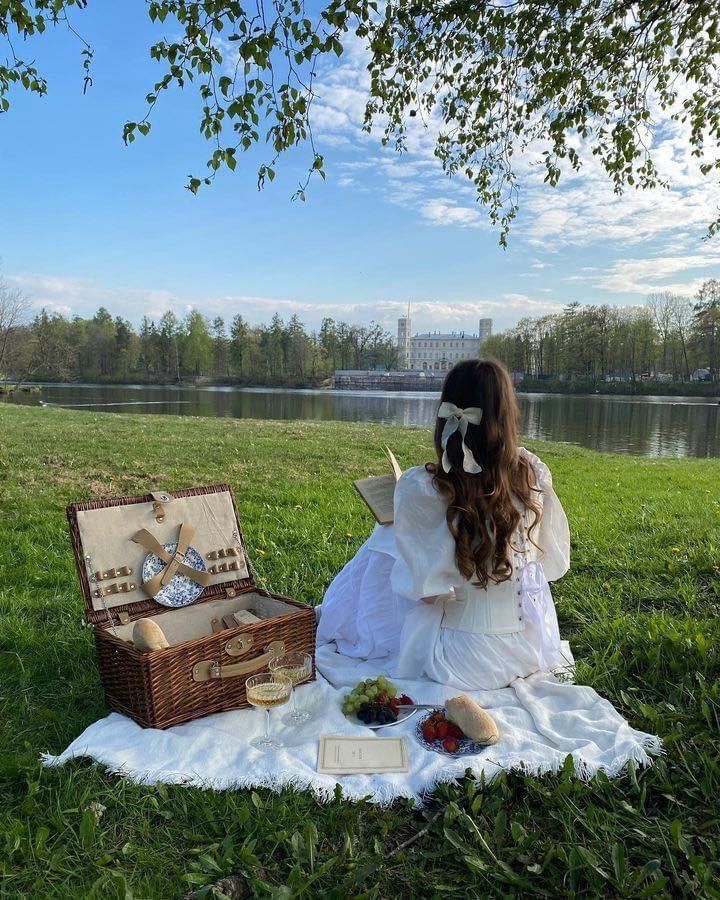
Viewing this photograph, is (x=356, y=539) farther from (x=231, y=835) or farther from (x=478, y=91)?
(x=478, y=91)

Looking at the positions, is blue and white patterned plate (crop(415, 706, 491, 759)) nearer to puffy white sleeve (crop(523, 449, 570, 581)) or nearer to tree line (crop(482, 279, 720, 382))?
puffy white sleeve (crop(523, 449, 570, 581))

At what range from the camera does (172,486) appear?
A: 8.23m

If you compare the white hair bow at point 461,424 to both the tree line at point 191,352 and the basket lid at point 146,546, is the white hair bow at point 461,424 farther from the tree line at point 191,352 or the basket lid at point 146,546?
the tree line at point 191,352

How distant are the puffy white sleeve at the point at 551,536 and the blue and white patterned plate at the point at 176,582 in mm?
2011

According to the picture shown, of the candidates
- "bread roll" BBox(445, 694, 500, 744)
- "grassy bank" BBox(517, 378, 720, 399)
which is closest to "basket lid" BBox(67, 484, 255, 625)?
"bread roll" BBox(445, 694, 500, 744)

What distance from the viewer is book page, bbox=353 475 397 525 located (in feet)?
12.0

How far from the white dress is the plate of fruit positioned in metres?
0.32

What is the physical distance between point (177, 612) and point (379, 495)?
4.53 ft

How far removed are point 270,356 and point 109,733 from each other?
A: 3419 inches

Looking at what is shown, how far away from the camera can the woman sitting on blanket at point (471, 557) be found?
123 inches

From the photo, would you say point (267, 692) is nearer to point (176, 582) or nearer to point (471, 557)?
point (176, 582)

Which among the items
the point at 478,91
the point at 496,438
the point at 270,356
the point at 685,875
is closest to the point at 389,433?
the point at 478,91

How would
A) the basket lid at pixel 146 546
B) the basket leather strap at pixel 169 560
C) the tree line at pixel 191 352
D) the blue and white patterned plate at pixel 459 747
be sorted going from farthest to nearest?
the tree line at pixel 191 352, the basket leather strap at pixel 169 560, the basket lid at pixel 146 546, the blue and white patterned plate at pixel 459 747

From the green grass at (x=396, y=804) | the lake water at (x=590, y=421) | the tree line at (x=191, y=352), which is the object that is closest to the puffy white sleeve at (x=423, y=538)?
the green grass at (x=396, y=804)
